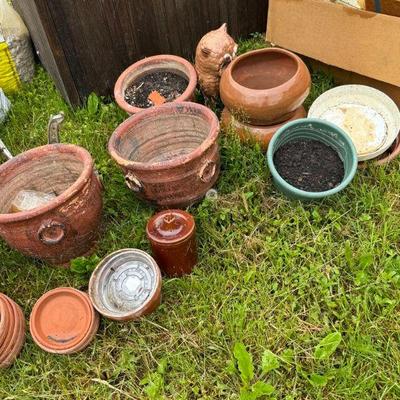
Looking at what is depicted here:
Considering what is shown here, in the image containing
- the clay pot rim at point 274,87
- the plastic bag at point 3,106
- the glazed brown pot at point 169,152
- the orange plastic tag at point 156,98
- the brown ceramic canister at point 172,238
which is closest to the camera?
the brown ceramic canister at point 172,238

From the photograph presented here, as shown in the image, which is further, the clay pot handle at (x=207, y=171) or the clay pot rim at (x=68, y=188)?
the clay pot handle at (x=207, y=171)

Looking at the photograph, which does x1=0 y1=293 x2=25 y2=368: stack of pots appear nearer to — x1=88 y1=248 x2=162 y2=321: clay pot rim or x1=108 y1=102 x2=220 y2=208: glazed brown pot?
x1=88 y1=248 x2=162 y2=321: clay pot rim

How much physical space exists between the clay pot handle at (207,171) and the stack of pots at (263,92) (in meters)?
0.41

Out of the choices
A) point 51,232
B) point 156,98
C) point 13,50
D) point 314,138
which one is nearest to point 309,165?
point 314,138

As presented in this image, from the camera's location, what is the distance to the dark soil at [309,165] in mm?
2600

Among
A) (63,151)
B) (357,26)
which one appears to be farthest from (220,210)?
(357,26)

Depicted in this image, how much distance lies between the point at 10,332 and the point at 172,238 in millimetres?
880

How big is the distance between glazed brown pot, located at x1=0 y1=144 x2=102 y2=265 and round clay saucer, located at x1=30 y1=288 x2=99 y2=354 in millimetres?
256

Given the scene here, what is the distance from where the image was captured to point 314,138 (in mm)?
2775

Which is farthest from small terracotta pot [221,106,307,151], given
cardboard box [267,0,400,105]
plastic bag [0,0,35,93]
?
plastic bag [0,0,35,93]

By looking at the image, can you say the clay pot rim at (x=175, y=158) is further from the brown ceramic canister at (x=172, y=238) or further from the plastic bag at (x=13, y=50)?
the plastic bag at (x=13, y=50)

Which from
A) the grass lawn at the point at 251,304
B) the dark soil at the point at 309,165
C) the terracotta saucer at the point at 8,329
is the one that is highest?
the dark soil at the point at 309,165

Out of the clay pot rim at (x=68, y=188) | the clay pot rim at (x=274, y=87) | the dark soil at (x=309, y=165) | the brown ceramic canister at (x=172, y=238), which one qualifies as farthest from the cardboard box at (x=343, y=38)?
the clay pot rim at (x=68, y=188)

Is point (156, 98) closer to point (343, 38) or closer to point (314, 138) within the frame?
point (314, 138)
